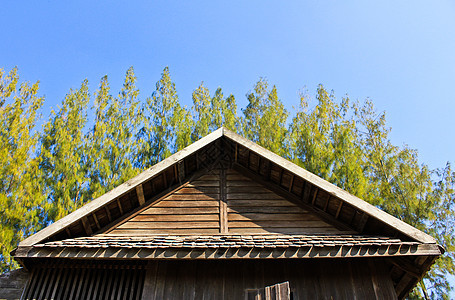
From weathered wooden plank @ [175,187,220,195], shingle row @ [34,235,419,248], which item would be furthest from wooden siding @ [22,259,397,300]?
weathered wooden plank @ [175,187,220,195]

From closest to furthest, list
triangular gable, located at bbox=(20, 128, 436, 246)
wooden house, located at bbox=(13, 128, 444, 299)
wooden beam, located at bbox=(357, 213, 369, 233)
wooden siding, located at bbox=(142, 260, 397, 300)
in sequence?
1. wooden house, located at bbox=(13, 128, 444, 299)
2. wooden siding, located at bbox=(142, 260, 397, 300)
3. triangular gable, located at bbox=(20, 128, 436, 246)
4. wooden beam, located at bbox=(357, 213, 369, 233)

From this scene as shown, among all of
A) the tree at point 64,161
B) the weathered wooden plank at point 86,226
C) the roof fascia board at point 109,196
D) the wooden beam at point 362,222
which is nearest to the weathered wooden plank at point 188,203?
the roof fascia board at point 109,196

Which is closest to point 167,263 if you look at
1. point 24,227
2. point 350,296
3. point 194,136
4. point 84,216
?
point 84,216

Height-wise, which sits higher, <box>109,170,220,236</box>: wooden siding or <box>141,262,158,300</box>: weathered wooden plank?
<box>109,170,220,236</box>: wooden siding

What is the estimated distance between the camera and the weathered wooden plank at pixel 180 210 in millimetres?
7668

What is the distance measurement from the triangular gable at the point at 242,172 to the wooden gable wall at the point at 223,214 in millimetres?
206

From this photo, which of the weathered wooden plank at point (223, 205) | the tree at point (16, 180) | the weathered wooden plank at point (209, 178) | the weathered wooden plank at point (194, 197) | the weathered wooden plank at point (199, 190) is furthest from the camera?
the tree at point (16, 180)

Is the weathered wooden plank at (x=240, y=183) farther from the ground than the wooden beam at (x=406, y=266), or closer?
farther from the ground

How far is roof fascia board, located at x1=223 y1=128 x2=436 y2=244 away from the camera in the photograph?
6355 millimetres

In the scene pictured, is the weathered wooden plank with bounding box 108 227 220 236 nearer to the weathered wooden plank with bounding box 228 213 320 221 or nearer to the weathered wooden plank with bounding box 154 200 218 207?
the weathered wooden plank with bounding box 228 213 320 221

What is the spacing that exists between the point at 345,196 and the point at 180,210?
3.31 meters

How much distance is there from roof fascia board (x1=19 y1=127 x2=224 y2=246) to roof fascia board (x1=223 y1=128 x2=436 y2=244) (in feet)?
2.80

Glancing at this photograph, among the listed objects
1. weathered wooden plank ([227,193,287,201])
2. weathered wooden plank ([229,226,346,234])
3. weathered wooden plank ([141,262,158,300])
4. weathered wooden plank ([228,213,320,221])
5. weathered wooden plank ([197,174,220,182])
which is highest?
weathered wooden plank ([197,174,220,182])

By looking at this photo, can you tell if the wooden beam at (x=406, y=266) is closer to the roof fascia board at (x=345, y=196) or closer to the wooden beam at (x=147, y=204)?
the roof fascia board at (x=345, y=196)
